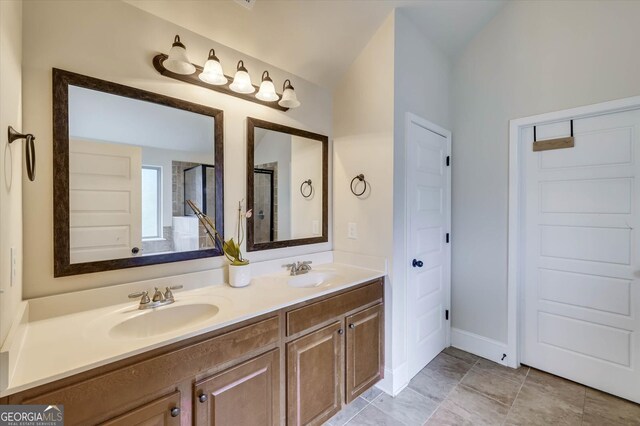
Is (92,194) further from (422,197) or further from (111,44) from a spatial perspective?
(422,197)

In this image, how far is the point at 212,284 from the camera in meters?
Result: 1.70

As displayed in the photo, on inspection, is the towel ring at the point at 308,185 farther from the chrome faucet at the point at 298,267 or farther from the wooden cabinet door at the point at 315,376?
the wooden cabinet door at the point at 315,376

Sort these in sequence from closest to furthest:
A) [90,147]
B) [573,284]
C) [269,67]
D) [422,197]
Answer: [90,147], [269,67], [573,284], [422,197]

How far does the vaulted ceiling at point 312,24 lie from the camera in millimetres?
1625

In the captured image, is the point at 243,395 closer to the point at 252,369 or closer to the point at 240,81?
the point at 252,369

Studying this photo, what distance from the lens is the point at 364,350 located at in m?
1.92

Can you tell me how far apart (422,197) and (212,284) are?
172 cm

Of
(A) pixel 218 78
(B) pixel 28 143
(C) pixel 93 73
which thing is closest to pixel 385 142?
(A) pixel 218 78

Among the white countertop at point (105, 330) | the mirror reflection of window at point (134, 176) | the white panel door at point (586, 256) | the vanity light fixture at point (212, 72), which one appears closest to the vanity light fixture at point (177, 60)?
the vanity light fixture at point (212, 72)

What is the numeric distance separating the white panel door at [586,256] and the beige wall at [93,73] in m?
2.41

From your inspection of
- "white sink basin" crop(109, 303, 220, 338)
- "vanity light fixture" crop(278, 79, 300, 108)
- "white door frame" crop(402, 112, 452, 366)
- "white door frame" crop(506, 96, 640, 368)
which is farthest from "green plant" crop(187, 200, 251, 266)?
"white door frame" crop(506, 96, 640, 368)

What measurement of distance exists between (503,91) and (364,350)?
2.41m

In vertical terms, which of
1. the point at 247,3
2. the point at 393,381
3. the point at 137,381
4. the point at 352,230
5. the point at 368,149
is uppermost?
the point at 247,3

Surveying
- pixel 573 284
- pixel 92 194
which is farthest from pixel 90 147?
pixel 573 284
